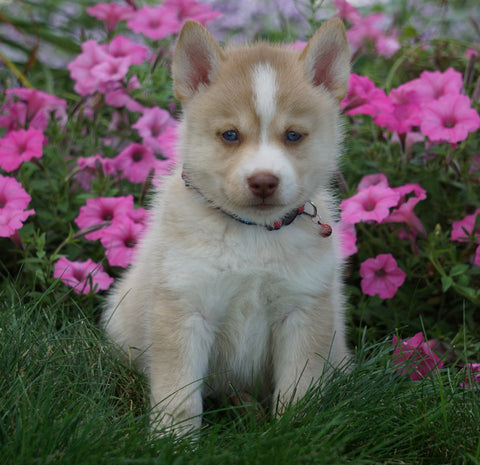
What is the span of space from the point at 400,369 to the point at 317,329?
1.17 feet

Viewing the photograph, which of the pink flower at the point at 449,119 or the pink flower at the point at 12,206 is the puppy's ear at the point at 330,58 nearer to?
the pink flower at the point at 449,119

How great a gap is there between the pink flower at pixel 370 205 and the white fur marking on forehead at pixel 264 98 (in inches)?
37.6

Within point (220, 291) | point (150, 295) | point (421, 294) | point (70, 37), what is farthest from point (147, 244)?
point (70, 37)

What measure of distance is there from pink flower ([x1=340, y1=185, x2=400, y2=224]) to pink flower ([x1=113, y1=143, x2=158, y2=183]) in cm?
120

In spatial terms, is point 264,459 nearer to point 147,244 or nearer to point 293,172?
point 293,172

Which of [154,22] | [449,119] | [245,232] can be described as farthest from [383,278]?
[154,22]

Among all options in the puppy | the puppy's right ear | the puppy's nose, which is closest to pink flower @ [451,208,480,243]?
the puppy

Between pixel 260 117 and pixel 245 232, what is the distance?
17.6 inches

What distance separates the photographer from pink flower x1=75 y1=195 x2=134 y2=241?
3.58 metres

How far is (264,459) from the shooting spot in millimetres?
2051

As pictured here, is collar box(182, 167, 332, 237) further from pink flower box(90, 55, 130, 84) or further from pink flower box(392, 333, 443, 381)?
pink flower box(90, 55, 130, 84)

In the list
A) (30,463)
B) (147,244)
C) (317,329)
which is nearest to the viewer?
(30,463)

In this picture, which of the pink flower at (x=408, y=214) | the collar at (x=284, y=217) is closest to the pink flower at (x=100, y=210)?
the collar at (x=284, y=217)

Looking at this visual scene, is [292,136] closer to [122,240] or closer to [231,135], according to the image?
[231,135]
